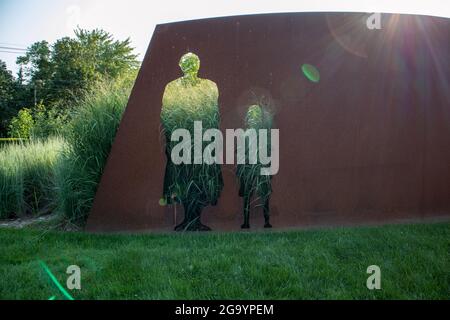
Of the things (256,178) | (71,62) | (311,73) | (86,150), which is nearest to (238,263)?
(256,178)

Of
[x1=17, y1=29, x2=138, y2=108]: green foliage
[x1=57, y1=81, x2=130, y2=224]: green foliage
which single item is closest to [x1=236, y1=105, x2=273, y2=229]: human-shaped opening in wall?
[x1=57, y1=81, x2=130, y2=224]: green foliage

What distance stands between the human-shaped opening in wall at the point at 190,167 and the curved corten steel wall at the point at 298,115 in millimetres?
83

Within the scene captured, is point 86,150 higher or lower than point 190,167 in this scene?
higher

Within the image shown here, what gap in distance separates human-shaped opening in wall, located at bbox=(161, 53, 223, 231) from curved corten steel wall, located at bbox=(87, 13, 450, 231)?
0.27 feet

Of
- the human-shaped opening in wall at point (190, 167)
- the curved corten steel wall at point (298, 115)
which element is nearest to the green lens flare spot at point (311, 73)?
the curved corten steel wall at point (298, 115)

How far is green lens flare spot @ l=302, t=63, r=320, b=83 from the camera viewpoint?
403 centimetres

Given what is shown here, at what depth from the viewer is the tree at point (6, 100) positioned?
27134 millimetres

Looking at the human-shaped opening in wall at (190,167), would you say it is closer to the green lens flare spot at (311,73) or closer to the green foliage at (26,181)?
the green lens flare spot at (311,73)

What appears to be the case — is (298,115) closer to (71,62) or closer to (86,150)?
(86,150)

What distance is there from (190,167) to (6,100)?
94.7ft

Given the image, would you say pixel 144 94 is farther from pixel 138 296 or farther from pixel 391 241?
pixel 391 241

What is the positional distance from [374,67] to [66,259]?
11.7 feet

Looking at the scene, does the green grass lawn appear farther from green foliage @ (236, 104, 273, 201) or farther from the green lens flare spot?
the green lens flare spot

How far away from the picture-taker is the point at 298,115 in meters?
4.02
